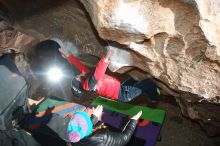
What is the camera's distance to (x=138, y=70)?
4.10 meters

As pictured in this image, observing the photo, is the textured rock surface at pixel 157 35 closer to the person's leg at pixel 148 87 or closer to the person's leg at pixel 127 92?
the person's leg at pixel 148 87

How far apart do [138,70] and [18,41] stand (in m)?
→ 2.80

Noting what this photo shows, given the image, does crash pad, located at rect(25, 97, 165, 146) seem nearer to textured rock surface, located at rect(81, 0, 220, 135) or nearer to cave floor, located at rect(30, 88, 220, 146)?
cave floor, located at rect(30, 88, 220, 146)

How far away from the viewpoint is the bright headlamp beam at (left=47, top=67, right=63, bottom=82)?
5.55m

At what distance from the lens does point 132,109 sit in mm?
5453

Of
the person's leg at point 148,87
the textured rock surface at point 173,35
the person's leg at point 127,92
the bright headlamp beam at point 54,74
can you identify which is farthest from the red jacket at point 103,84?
the bright headlamp beam at point 54,74

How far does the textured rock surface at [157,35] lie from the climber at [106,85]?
0.25m

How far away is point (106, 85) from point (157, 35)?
1.29 meters

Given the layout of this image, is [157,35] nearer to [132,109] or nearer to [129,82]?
[129,82]

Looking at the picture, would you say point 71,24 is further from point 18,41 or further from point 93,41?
point 18,41

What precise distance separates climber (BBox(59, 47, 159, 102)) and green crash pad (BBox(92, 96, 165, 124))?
64 cm

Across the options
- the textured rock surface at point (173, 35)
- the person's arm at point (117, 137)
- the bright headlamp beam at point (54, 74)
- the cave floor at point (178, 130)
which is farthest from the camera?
the bright headlamp beam at point (54, 74)

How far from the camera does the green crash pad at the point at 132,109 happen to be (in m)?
5.19

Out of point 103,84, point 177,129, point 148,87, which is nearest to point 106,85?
point 103,84
